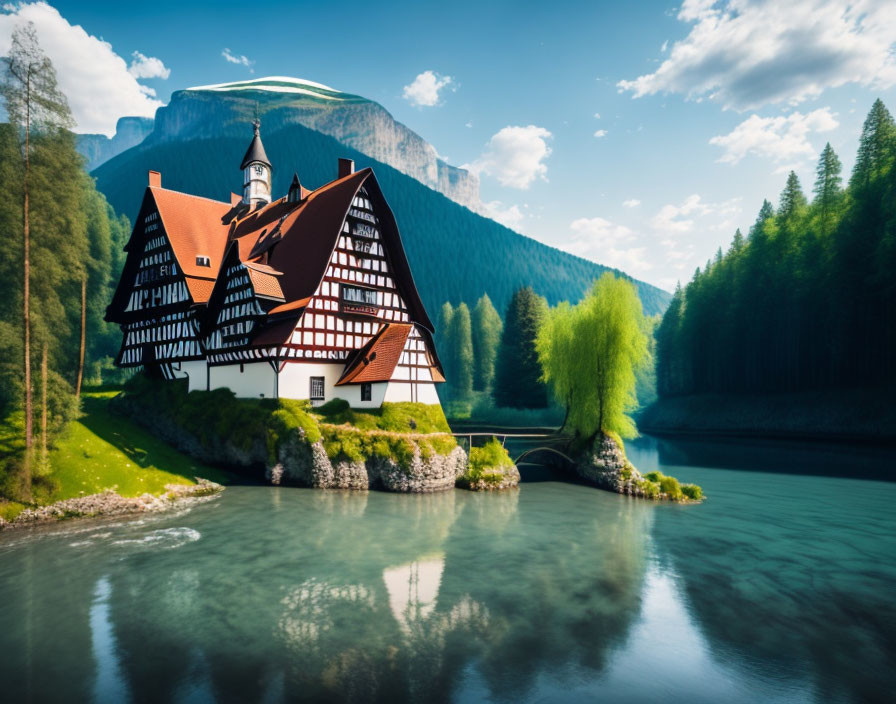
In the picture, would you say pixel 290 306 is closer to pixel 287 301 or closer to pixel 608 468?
pixel 287 301

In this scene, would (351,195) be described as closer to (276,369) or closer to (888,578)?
(276,369)

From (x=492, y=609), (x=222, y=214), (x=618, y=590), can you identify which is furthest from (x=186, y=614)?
(x=222, y=214)

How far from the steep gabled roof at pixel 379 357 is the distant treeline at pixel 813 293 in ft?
133

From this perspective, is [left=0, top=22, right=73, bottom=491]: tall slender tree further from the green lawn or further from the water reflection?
the water reflection

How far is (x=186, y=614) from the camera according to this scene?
1192 cm

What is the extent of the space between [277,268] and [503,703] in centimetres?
2984

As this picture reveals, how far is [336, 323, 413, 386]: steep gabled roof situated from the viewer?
2895cm

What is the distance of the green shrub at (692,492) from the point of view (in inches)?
1034

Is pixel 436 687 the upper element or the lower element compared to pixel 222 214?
lower

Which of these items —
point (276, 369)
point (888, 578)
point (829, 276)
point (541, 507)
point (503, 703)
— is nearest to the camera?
point (503, 703)

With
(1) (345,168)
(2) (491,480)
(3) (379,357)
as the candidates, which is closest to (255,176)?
(1) (345,168)

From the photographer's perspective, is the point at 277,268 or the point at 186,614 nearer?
the point at 186,614

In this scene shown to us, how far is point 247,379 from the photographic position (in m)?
31.1

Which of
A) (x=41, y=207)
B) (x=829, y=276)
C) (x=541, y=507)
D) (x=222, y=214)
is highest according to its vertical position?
(x=222, y=214)
